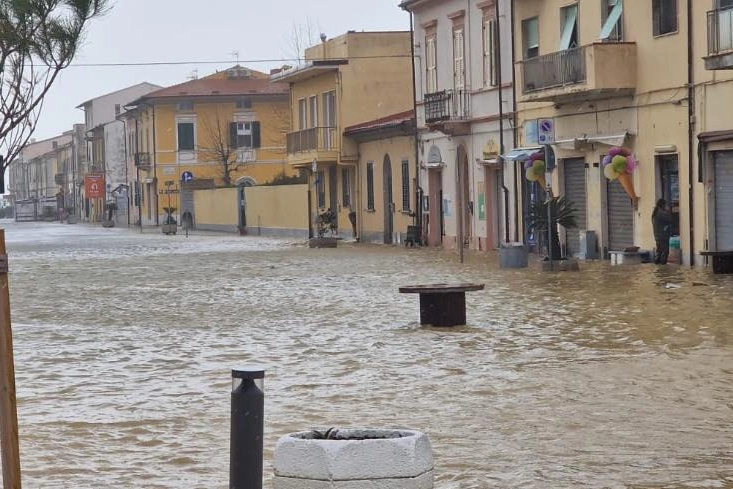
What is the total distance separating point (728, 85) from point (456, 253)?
1314 centimetres

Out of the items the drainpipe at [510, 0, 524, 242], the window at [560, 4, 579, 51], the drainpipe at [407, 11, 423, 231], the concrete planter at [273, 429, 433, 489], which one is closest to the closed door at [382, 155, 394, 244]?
the drainpipe at [407, 11, 423, 231]

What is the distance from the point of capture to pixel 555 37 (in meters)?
36.0

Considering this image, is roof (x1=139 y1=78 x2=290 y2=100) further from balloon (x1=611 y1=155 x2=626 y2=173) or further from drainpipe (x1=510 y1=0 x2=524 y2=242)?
balloon (x1=611 y1=155 x2=626 y2=173)

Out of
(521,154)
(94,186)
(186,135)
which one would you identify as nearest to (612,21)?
(521,154)

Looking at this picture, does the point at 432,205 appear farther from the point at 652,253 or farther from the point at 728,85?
the point at 728,85

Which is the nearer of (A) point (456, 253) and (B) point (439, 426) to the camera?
(B) point (439, 426)

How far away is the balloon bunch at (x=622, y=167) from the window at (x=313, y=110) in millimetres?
27917

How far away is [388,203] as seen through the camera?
51.1 metres

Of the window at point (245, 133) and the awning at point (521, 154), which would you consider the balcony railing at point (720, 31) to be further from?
the window at point (245, 133)

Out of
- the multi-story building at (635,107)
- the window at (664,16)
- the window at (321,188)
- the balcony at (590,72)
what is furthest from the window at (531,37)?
the window at (321,188)

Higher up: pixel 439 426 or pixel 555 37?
pixel 555 37

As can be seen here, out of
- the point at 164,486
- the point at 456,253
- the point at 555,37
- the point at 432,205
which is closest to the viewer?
the point at 164,486

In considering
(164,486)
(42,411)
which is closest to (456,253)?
(42,411)

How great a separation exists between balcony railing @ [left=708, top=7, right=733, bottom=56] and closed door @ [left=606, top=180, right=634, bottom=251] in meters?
6.19
